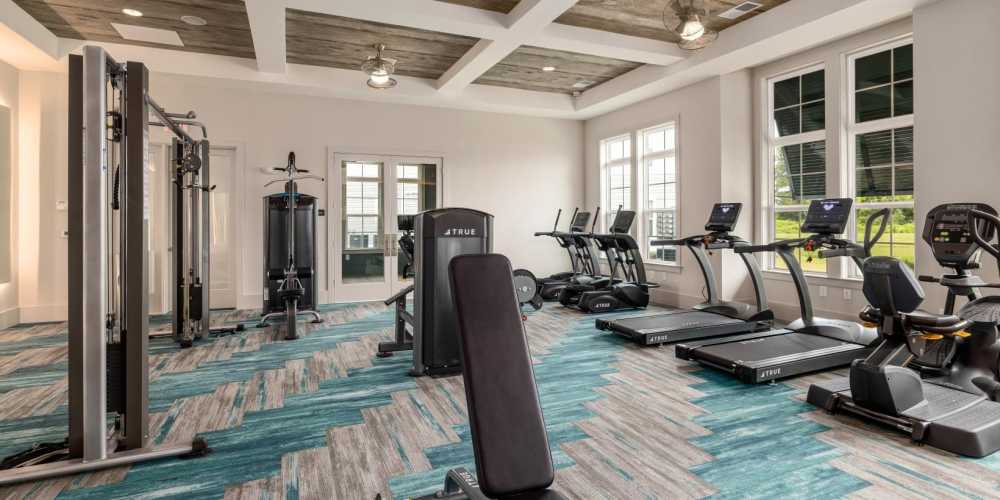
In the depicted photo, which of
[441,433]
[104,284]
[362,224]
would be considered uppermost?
[362,224]

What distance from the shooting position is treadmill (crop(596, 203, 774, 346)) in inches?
201

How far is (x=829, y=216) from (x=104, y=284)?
512 centimetres

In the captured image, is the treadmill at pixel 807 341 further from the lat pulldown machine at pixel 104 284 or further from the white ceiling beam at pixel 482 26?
the lat pulldown machine at pixel 104 284

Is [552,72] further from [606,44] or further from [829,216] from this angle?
[829,216]

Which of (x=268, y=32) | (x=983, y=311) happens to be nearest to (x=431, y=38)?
(x=268, y=32)

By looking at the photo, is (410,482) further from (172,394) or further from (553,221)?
(553,221)

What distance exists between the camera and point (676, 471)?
8.16 ft

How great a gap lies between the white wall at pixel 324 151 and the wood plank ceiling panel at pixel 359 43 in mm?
1031

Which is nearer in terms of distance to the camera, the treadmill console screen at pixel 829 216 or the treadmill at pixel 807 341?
the treadmill at pixel 807 341

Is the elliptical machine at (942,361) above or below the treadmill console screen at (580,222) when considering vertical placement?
below

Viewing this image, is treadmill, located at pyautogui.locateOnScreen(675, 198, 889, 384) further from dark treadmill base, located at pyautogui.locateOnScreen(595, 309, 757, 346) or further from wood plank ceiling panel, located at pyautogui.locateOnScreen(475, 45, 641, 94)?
wood plank ceiling panel, located at pyautogui.locateOnScreen(475, 45, 641, 94)

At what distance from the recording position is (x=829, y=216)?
4.53m

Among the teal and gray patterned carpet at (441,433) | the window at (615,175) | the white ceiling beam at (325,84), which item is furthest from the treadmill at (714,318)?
the white ceiling beam at (325,84)

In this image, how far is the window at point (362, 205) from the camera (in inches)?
318
